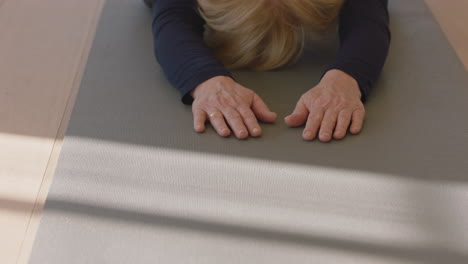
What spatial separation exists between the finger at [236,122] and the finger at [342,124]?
210 mm

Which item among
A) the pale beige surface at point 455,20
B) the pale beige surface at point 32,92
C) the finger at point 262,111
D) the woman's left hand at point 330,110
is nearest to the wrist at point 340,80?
the woman's left hand at point 330,110

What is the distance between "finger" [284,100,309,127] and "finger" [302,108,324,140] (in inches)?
0.7

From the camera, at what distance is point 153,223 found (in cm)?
105

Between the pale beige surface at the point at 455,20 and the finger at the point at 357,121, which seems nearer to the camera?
the finger at the point at 357,121

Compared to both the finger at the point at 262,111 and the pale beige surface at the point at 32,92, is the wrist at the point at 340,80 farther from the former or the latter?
the pale beige surface at the point at 32,92

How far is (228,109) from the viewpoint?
4.10 ft

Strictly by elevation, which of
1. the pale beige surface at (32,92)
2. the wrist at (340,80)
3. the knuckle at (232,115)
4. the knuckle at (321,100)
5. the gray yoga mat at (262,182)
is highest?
the wrist at (340,80)

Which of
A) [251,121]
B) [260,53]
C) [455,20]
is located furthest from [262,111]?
[455,20]

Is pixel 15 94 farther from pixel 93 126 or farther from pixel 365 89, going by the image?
pixel 365 89

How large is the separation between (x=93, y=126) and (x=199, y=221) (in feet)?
1.33

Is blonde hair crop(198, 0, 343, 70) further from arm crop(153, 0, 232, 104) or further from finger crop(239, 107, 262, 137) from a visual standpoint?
finger crop(239, 107, 262, 137)

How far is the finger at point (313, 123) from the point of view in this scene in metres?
1.23

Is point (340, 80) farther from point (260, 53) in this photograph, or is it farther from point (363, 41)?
point (260, 53)

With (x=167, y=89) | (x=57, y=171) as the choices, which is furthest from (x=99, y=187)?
(x=167, y=89)
